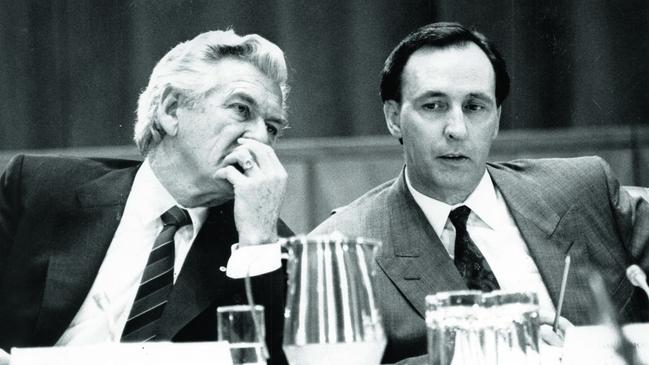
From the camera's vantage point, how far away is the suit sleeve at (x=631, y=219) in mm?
2012

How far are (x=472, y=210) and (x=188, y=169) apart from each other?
65 cm

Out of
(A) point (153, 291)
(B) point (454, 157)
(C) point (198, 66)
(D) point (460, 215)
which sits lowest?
(A) point (153, 291)

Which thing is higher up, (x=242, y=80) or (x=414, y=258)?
(x=242, y=80)

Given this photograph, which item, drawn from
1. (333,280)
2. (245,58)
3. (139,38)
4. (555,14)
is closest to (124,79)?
(139,38)

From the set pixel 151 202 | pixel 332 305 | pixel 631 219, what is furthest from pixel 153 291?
pixel 631 219

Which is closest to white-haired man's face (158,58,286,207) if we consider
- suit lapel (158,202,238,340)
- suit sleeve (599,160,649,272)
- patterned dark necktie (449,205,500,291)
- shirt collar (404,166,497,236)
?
suit lapel (158,202,238,340)

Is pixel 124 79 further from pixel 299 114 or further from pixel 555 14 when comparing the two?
pixel 555 14

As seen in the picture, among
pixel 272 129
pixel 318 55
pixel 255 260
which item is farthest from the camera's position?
pixel 318 55

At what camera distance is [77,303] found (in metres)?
1.83

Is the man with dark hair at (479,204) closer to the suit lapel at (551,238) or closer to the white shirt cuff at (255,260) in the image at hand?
the suit lapel at (551,238)

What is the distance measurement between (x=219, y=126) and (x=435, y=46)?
526mm

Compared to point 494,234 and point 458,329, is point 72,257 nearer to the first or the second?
point 494,234

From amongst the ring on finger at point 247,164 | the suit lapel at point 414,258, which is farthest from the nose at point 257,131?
the suit lapel at point 414,258

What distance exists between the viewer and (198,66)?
213 centimetres
